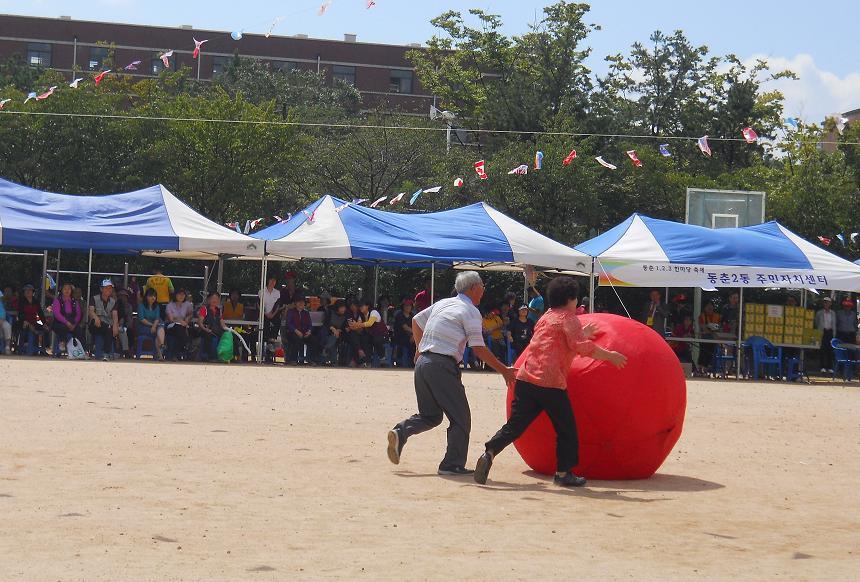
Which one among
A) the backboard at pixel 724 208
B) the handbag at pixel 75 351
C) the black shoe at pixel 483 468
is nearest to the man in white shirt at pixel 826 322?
the backboard at pixel 724 208

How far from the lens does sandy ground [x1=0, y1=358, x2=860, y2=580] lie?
251 inches

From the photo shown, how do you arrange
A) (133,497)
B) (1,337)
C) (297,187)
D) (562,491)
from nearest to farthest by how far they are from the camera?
(133,497)
(562,491)
(1,337)
(297,187)

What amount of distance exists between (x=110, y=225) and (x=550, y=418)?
15.1 m

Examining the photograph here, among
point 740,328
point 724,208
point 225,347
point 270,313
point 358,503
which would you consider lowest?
point 358,503

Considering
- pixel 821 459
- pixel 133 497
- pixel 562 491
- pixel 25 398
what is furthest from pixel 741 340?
pixel 133 497

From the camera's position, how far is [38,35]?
76.4 metres

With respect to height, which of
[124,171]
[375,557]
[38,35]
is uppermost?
[38,35]

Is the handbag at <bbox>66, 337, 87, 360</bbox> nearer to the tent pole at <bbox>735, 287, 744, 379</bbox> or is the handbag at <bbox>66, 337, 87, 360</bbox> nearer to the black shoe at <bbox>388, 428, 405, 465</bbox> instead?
the tent pole at <bbox>735, 287, 744, 379</bbox>

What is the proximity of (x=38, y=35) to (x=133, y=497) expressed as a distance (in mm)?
73720

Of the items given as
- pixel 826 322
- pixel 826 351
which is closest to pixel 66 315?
pixel 826 322

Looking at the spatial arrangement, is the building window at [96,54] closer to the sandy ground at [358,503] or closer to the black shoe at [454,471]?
the sandy ground at [358,503]

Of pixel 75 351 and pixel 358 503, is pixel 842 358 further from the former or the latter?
pixel 358 503

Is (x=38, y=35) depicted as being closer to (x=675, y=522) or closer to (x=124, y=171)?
(x=124, y=171)

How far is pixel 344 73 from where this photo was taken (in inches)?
3152
